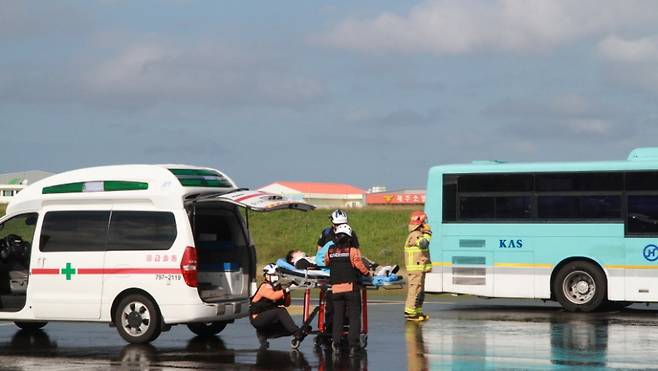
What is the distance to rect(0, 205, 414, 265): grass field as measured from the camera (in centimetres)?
5714

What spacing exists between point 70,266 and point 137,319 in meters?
1.20

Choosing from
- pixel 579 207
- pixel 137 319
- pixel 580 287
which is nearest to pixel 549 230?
pixel 579 207

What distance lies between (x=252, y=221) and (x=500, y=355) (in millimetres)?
50993

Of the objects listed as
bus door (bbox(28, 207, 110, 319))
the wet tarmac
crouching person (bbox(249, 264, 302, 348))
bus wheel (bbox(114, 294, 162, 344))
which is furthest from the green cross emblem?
crouching person (bbox(249, 264, 302, 348))

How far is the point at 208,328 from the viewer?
1788cm

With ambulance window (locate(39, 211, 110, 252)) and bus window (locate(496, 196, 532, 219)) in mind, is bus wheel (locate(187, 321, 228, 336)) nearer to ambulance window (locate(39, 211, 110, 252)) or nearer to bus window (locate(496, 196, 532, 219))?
ambulance window (locate(39, 211, 110, 252))

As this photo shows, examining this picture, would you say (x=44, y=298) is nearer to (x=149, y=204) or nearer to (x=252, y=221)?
(x=149, y=204)

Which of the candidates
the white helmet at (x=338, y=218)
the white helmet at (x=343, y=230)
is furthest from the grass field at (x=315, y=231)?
the white helmet at (x=343, y=230)

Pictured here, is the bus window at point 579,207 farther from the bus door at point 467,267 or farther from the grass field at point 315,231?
the grass field at point 315,231

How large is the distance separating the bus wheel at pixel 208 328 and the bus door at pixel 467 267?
23.1 ft

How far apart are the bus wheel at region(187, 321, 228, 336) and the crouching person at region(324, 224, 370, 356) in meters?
3.07

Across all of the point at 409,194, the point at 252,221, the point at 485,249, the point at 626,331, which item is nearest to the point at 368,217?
the point at 252,221

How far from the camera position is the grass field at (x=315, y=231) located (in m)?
57.1

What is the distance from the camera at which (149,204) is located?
16.2 metres
